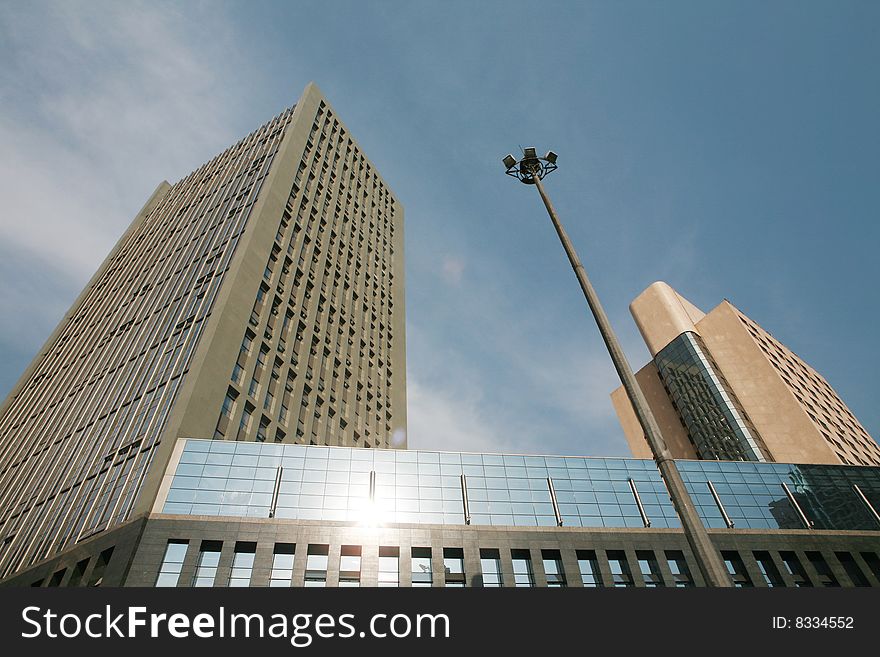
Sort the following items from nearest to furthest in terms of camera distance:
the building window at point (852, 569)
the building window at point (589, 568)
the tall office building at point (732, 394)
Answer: the building window at point (589, 568) → the building window at point (852, 569) → the tall office building at point (732, 394)

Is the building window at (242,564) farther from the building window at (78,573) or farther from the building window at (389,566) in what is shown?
the building window at (389,566)

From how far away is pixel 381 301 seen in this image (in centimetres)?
7206

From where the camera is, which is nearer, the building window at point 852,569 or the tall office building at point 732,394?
the building window at point 852,569

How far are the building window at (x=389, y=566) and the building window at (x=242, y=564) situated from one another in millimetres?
7686

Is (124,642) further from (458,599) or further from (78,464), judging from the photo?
(78,464)

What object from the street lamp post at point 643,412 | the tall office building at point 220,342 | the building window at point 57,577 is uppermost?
the tall office building at point 220,342

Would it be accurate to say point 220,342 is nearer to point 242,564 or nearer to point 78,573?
point 242,564

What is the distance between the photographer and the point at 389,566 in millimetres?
34375

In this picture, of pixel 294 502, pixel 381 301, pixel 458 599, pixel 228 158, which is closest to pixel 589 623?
pixel 458 599

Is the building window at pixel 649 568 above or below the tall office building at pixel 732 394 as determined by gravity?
below

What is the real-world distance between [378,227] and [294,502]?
52.1 meters

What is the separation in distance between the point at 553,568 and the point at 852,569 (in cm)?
2204

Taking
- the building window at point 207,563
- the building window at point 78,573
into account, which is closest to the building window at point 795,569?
the building window at point 207,563

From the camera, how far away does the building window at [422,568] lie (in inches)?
1330
